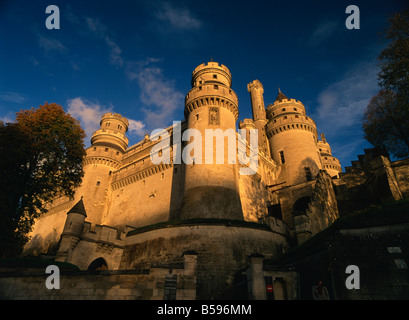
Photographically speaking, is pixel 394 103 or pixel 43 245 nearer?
pixel 394 103

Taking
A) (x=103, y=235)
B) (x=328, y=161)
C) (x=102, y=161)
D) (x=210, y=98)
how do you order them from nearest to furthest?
(x=103, y=235) → (x=210, y=98) → (x=102, y=161) → (x=328, y=161)

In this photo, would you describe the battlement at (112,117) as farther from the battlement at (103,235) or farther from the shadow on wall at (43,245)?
the battlement at (103,235)

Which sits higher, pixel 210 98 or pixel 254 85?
pixel 254 85

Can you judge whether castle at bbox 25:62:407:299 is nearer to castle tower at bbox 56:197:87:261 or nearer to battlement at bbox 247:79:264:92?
castle tower at bbox 56:197:87:261

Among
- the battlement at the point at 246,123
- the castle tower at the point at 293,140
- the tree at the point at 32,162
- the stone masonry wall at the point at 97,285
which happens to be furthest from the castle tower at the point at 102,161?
the castle tower at the point at 293,140

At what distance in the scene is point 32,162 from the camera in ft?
58.2

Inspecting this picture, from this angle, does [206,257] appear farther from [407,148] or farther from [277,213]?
[407,148]

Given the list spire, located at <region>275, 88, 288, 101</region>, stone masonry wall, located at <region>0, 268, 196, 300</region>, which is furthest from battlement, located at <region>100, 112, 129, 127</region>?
stone masonry wall, located at <region>0, 268, 196, 300</region>

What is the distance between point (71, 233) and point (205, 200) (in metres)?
11.6

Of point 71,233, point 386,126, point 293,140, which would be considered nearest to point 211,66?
point 293,140

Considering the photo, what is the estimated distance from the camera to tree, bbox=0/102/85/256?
1576cm

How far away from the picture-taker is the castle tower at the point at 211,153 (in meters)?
21.5

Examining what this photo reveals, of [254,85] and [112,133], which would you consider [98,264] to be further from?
[254,85]

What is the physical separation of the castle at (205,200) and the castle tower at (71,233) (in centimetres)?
8
